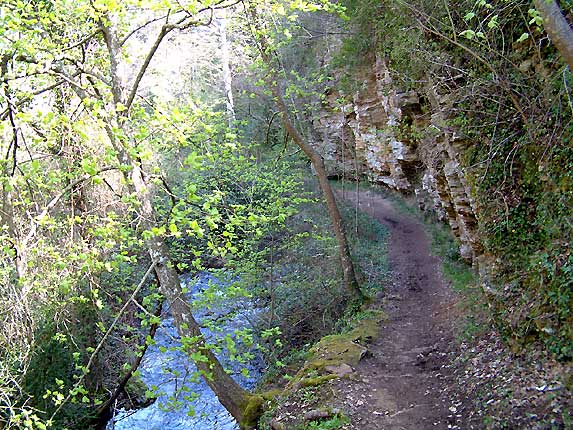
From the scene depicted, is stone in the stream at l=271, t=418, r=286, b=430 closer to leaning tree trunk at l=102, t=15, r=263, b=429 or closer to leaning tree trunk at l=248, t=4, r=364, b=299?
leaning tree trunk at l=102, t=15, r=263, b=429

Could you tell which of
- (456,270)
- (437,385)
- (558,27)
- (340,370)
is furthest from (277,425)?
(456,270)

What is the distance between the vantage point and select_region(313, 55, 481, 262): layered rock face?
9.95 metres

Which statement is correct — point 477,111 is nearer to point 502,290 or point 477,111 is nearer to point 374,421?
point 502,290

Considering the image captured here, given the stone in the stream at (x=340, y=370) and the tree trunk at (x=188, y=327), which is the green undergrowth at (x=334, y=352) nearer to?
the stone in the stream at (x=340, y=370)

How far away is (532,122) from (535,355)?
2.95 meters

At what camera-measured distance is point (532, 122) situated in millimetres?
6281

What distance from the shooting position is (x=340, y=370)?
25.7 ft

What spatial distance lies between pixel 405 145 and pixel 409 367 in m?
11.0

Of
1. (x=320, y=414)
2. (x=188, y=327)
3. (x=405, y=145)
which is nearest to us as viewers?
(x=320, y=414)

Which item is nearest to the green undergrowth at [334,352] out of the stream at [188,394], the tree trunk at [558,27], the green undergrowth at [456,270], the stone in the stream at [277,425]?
the stone in the stream at [277,425]

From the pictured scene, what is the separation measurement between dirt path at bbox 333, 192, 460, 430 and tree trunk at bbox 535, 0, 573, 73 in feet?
14.1

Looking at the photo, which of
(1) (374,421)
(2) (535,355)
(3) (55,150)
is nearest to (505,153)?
(2) (535,355)

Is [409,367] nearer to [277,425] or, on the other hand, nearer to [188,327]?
[277,425]

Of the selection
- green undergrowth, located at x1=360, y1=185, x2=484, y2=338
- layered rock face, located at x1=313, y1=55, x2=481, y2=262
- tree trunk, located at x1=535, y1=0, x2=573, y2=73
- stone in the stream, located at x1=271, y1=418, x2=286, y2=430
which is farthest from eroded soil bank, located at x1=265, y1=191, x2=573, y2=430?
tree trunk, located at x1=535, y1=0, x2=573, y2=73
